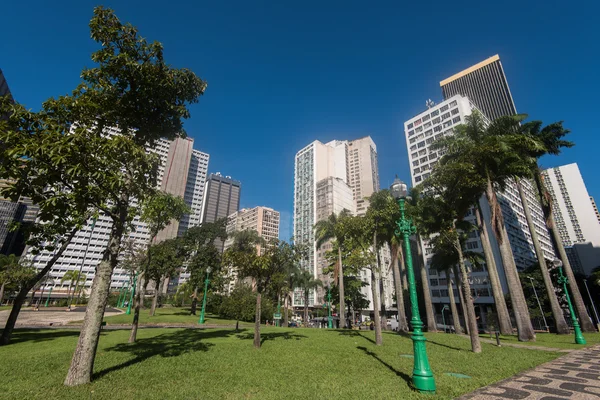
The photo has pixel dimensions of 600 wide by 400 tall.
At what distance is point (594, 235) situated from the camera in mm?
106188

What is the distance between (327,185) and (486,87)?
11886cm

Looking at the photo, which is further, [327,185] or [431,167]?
[327,185]

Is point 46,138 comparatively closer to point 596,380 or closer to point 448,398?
point 448,398

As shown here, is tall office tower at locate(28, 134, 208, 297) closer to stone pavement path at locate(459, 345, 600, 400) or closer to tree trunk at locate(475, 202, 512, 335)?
tree trunk at locate(475, 202, 512, 335)

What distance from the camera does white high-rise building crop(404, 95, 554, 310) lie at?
69125 millimetres

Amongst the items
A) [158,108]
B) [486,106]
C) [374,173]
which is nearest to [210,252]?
[158,108]

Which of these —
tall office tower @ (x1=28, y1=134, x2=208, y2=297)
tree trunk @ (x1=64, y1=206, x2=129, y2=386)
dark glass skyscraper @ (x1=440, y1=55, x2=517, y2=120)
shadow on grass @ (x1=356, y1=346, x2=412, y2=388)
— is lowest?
shadow on grass @ (x1=356, y1=346, x2=412, y2=388)

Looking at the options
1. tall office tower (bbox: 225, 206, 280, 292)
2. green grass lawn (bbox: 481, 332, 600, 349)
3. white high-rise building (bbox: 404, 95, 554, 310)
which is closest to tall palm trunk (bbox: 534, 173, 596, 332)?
green grass lawn (bbox: 481, 332, 600, 349)

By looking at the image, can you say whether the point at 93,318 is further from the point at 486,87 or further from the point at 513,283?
the point at 486,87

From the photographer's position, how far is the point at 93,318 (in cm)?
768

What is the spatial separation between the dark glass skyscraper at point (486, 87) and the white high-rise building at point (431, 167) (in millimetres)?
80910

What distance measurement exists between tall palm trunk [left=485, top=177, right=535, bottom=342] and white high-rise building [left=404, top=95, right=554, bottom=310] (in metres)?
46.4

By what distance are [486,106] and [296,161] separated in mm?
112554

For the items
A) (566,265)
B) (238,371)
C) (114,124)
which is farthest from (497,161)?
(114,124)
